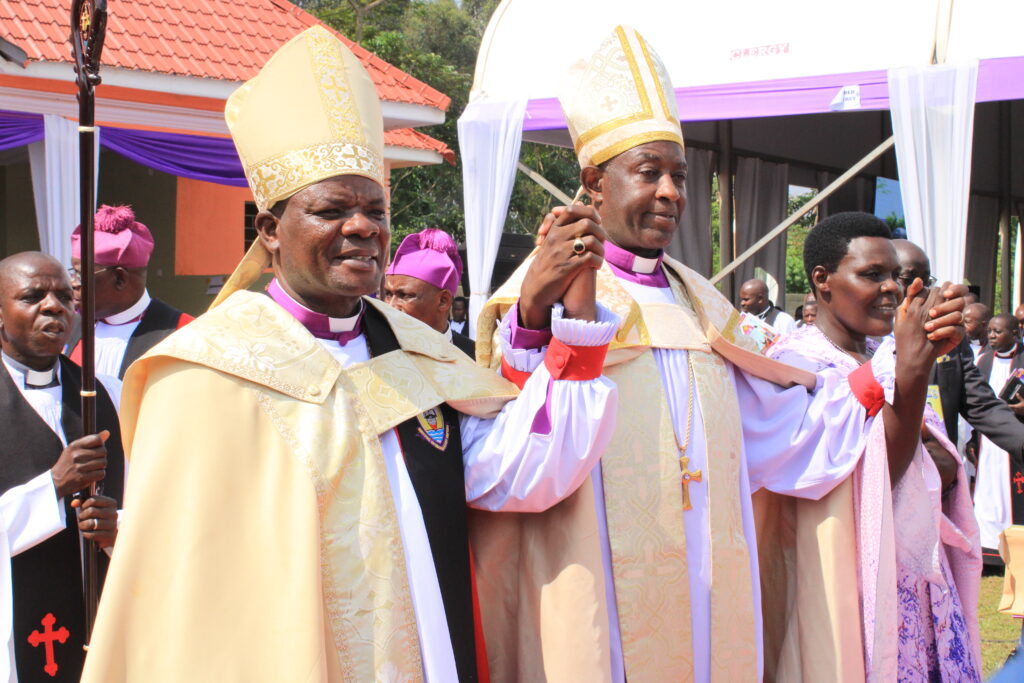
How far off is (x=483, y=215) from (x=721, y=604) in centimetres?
846

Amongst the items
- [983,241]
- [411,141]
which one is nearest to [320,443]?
[411,141]

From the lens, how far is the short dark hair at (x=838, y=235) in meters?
3.91

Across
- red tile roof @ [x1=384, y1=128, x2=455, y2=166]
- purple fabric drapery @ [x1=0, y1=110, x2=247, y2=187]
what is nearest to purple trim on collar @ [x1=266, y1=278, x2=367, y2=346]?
purple fabric drapery @ [x1=0, y1=110, x2=247, y2=187]

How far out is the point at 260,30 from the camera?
43.6ft

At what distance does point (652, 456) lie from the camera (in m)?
3.14

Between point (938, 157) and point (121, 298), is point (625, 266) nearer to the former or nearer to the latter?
point (121, 298)

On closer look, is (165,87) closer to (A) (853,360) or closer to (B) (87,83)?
(B) (87,83)

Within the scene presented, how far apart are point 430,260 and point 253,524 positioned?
9.98 feet

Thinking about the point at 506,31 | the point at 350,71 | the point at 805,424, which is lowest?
the point at 805,424

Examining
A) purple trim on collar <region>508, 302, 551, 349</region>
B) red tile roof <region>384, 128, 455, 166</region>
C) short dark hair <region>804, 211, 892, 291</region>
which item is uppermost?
red tile roof <region>384, 128, 455, 166</region>

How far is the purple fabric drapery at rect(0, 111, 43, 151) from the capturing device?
10.1 meters

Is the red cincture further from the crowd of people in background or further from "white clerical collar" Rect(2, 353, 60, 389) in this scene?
"white clerical collar" Rect(2, 353, 60, 389)

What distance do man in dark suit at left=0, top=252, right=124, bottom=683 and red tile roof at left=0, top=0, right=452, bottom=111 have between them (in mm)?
6427

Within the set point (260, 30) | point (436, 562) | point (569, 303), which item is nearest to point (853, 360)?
point (569, 303)
